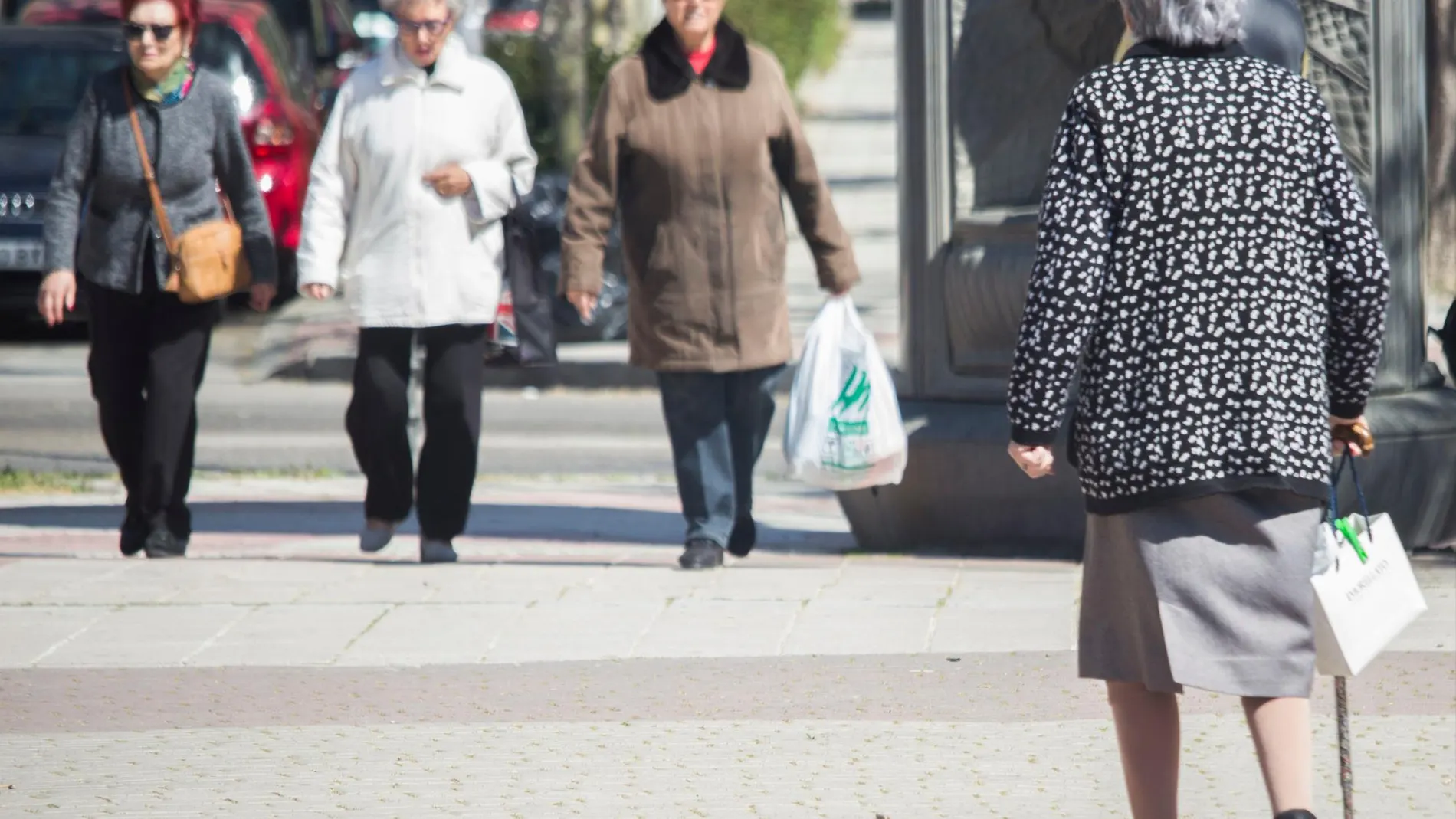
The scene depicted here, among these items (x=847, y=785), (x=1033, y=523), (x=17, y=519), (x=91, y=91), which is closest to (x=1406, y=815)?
(x=847, y=785)

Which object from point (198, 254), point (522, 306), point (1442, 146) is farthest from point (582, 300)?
point (1442, 146)

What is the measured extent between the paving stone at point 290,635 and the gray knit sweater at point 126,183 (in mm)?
1166

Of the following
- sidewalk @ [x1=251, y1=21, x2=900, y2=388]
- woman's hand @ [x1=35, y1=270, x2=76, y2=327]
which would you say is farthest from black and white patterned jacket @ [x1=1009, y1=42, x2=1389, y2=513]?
sidewalk @ [x1=251, y1=21, x2=900, y2=388]

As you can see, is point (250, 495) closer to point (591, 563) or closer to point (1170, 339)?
point (591, 563)

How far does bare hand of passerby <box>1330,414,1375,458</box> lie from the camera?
13.1 ft

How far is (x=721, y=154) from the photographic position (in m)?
7.11

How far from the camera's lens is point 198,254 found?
703 cm

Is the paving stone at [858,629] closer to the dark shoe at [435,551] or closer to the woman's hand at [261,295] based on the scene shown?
the dark shoe at [435,551]

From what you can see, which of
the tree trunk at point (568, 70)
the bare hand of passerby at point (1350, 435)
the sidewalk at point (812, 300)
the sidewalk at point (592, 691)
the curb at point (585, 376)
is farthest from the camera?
the tree trunk at point (568, 70)

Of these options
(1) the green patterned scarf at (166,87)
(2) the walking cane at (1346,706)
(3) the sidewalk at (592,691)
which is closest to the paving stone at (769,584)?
(3) the sidewalk at (592,691)

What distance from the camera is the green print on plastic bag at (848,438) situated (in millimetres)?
6984

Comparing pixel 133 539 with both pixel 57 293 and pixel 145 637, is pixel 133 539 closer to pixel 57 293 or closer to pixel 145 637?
pixel 57 293

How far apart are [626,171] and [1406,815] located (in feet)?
11.5

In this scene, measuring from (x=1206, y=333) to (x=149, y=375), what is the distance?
14.0 feet
